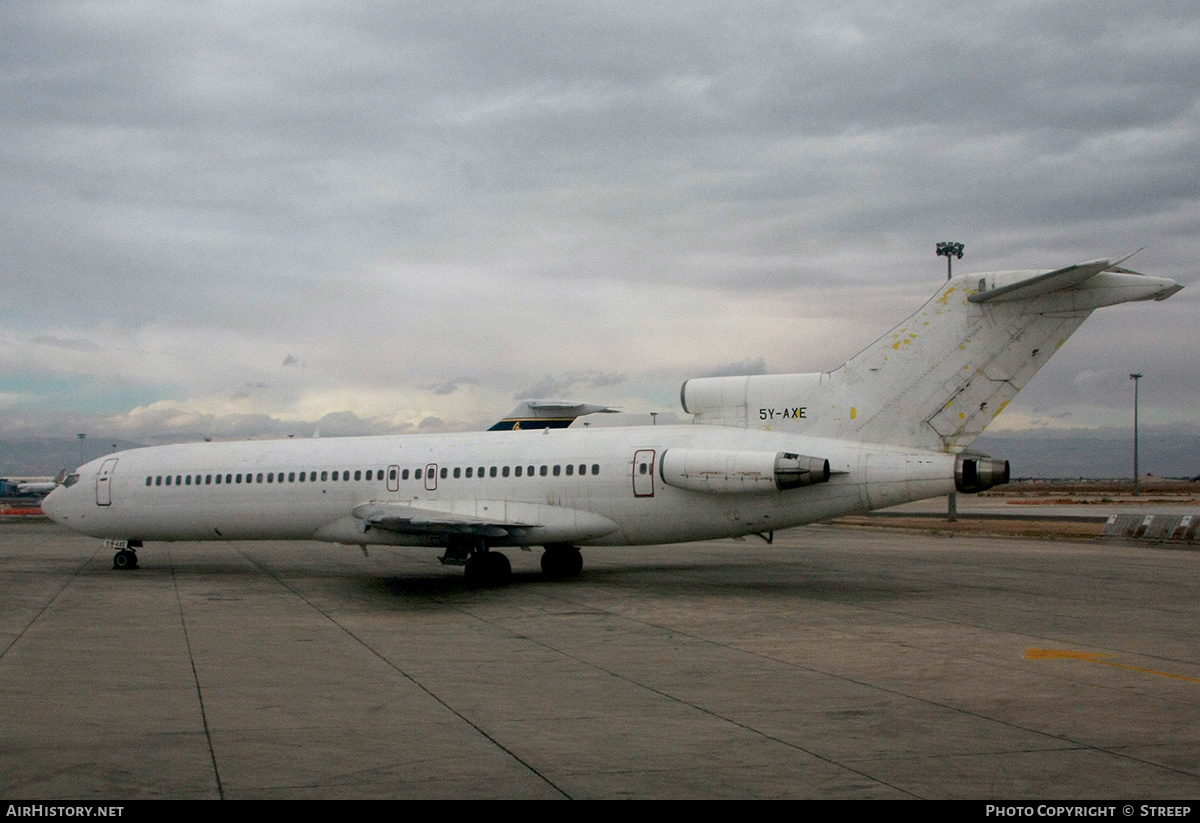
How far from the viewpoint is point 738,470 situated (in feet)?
61.0

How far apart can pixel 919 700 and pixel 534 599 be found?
9656 millimetres

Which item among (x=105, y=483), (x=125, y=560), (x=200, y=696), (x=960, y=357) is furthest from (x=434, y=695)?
(x=105, y=483)

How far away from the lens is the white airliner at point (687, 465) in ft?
58.3

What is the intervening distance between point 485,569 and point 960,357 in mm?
9982

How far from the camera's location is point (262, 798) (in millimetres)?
6582

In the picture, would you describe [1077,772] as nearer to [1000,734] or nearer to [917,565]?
[1000,734]

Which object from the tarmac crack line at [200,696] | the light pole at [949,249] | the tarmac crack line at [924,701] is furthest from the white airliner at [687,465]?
the light pole at [949,249]

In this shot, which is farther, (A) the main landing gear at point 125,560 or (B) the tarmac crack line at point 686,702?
(A) the main landing gear at point 125,560

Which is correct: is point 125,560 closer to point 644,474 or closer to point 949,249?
point 644,474

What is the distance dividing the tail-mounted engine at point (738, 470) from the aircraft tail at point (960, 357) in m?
1.33

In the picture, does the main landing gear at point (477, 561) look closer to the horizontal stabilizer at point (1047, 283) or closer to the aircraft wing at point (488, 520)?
the aircraft wing at point (488, 520)

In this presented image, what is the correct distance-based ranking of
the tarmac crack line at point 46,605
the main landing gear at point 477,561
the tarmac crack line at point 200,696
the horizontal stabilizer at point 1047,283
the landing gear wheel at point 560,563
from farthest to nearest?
the landing gear wheel at point 560,563 < the main landing gear at point 477,561 < the horizontal stabilizer at point 1047,283 < the tarmac crack line at point 46,605 < the tarmac crack line at point 200,696

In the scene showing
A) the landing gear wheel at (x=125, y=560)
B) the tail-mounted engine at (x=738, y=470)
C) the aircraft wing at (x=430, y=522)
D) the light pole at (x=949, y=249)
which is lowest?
the landing gear wheel at (x=125, y=560)

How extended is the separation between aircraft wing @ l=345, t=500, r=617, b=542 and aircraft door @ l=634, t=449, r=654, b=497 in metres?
0.97
